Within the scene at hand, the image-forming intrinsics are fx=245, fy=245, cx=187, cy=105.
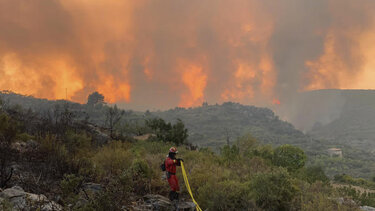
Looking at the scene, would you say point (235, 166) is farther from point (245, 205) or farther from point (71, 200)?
point (71, 200)

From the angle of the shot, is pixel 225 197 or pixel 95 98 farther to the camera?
pixel 95 98

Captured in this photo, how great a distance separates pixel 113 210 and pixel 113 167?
229 inches

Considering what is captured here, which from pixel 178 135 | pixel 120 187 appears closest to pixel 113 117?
pixel 178 135

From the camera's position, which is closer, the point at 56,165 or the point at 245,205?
the point at 245,205

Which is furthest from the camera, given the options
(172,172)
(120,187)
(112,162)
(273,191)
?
(112,162)

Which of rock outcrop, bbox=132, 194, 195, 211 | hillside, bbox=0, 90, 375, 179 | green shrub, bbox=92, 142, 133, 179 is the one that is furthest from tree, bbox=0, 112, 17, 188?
hillside, bbox=0, 90, 375, 179

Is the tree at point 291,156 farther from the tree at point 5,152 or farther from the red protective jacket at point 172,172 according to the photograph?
the tree at point 5,152

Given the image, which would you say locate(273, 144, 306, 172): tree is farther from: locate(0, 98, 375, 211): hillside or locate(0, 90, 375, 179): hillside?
locate(0, 90, 375, 179): hillside

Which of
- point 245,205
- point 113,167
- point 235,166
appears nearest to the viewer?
point 245,205

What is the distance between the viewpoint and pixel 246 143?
39.1m

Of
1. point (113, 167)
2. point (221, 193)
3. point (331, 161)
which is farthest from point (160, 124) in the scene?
point (331, 161)

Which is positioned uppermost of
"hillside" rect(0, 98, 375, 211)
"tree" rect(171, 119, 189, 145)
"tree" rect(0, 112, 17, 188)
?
"tree" rect(171, 119, 189, 145)

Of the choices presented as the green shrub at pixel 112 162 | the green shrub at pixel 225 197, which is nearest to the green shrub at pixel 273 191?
the green shrub at pixel 225 197

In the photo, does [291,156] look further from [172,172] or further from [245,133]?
[245,133]
